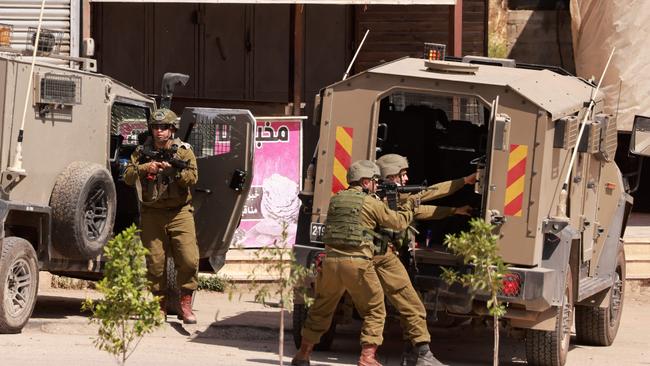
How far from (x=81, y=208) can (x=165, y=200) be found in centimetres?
65

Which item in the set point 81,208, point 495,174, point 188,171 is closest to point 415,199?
point 495,174

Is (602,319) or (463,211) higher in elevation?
(463,211)

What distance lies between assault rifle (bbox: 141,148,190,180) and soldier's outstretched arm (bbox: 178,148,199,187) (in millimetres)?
38

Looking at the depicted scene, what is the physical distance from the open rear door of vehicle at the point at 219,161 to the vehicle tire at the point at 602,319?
3.09m

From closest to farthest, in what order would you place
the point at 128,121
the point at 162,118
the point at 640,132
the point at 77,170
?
the point at 162,118 → the point at 77,170 → the point at 640,132 → the point at 128,121

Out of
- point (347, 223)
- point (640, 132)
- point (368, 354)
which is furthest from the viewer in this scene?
point (640, 132)

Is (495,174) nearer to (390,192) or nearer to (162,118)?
(390,192)

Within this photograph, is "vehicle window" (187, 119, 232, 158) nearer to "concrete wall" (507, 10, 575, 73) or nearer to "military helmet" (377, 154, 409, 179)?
"military helmet" (377, 154, 409, 179)

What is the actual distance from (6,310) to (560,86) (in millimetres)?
4414

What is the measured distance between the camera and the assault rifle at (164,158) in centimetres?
1123

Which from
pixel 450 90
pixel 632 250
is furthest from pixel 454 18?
pixel 450 90

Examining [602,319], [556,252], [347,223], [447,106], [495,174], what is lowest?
[602,319]

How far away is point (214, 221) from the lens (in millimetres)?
12344

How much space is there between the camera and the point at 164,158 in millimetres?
11266
